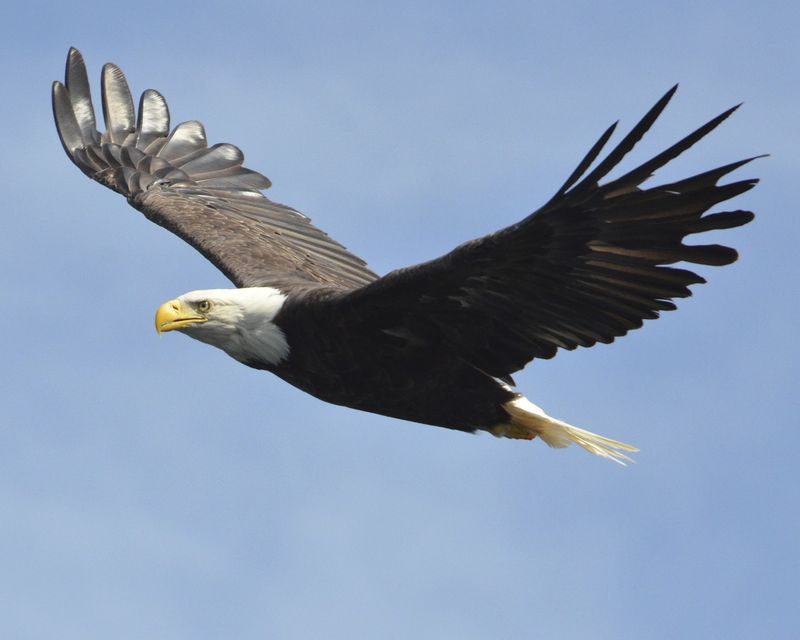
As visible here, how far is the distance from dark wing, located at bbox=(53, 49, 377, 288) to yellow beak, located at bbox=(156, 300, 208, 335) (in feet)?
3.38

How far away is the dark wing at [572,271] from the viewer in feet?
24.5

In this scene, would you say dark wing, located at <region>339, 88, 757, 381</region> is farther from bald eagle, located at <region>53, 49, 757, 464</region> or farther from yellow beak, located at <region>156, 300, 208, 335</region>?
yellow beak, located at <region>156, 300, 208, 335</region>

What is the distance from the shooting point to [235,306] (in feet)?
29.5

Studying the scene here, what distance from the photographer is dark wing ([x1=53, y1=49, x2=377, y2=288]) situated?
10.6 meters

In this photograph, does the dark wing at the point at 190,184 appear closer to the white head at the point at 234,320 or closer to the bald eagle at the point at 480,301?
the bald eagle at the point at 480,301

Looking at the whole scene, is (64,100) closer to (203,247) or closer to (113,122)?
(113,122)

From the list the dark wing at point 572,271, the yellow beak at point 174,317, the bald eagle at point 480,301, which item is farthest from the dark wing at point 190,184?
the dark wing at point 572,271

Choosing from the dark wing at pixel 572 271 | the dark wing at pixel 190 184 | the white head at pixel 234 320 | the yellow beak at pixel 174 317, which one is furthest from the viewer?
the dark wing at pixel 190 184

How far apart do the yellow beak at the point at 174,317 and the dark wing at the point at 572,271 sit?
3.87ft

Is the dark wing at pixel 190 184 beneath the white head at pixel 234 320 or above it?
above

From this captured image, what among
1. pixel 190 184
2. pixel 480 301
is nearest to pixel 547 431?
pixel 480 301

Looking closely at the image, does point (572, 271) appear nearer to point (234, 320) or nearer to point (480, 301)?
point (480, 301)

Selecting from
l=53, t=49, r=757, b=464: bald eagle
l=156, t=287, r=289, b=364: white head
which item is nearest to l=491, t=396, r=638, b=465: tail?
l=53, t=49, r=757, b=464: bald eagle

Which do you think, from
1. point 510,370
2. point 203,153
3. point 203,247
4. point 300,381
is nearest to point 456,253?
point 510,370
